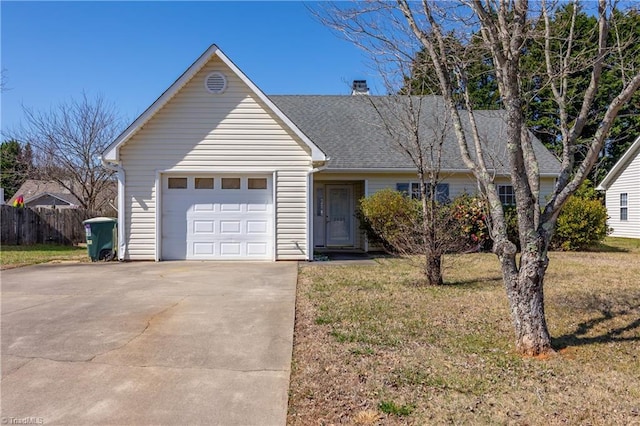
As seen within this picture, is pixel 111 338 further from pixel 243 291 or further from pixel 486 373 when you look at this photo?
pixel 486 373

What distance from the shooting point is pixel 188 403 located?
344 cm

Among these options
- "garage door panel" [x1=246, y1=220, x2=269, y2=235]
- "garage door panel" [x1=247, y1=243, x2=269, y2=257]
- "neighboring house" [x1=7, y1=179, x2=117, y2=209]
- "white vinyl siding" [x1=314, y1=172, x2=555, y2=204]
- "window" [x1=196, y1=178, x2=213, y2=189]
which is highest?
"neighboring house" [x1=7, y1=179, x2=117, y2=209]

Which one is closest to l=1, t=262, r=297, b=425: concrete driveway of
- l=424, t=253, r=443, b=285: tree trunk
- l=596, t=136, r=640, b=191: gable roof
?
l=424, t=253, r=443, b=285: tree trunk

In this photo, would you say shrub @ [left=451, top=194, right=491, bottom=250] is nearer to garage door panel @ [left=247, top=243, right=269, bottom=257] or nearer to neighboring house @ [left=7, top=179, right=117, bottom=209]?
garage door panel @ [left=247, top=243, right=269, bottom=257]

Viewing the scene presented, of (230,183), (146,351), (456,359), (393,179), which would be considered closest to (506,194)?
(393,179)

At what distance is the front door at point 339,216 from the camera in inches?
618

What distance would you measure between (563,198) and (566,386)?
1807 mm

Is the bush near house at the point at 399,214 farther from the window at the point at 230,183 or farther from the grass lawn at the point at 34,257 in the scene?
the grass lawn at the point at 34,257

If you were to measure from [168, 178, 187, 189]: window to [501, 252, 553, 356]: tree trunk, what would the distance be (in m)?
9.22

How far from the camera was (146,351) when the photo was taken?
181 inches

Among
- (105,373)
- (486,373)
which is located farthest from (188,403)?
(486,373)

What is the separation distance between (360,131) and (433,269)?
31.8 feet

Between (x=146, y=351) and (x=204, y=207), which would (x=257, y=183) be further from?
(x=146, y=351)

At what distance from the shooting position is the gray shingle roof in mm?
14844
